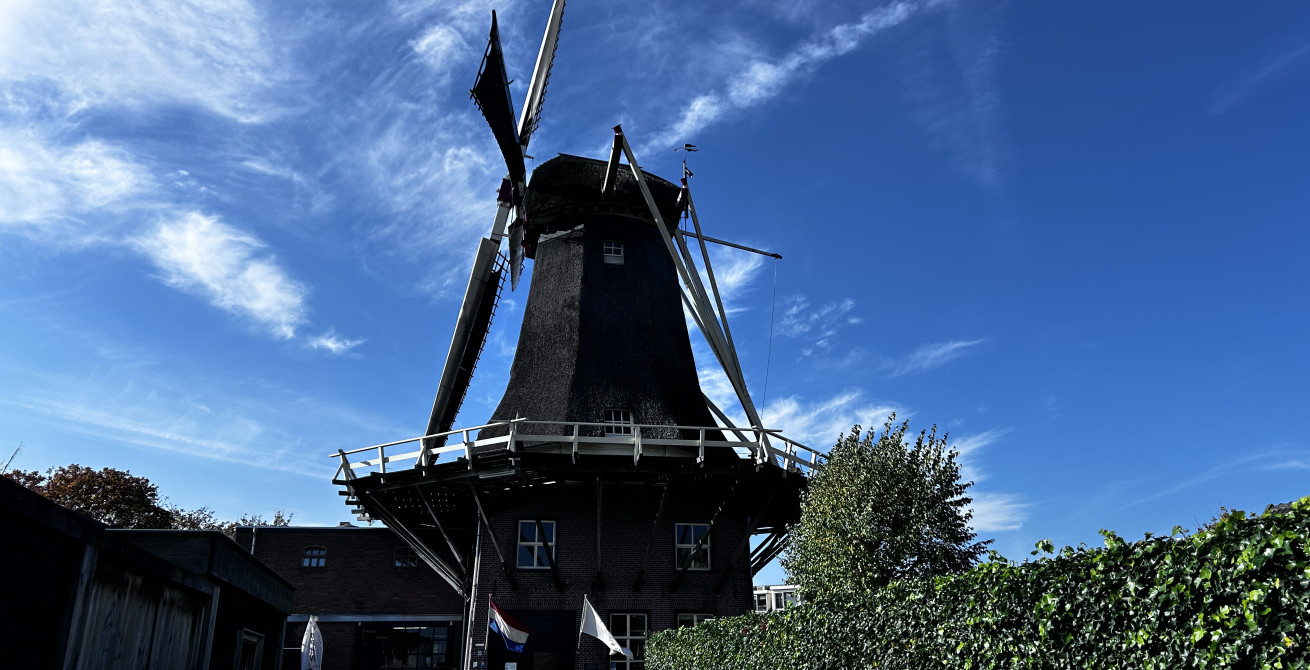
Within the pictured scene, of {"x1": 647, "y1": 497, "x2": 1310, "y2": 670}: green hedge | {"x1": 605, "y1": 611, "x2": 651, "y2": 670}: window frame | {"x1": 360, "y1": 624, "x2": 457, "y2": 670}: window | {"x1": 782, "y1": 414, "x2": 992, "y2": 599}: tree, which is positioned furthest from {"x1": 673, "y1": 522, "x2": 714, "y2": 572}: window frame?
{"x1": 647, "y1": 497, "x2": 1310, "y2": 670}: green hedge

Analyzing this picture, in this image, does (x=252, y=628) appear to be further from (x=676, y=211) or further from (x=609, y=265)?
(x=676, y=211)

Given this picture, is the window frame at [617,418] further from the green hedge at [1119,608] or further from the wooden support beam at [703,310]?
the green hedge at [1119,608]

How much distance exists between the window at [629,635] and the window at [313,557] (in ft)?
37.1

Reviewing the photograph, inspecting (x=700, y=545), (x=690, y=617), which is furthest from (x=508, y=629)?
(x=700, y=545)

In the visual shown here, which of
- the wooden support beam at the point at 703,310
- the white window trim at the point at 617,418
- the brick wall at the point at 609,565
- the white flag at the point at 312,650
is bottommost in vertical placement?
the white flag at the point at 312,650

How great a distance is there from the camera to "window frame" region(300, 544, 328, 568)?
26986mm

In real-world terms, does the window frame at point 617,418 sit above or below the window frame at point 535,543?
above

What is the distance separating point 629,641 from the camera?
67.8 feet

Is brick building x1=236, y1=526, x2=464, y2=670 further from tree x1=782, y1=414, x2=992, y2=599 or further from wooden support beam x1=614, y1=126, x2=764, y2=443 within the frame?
tree x1=782, y1=414, x2=992, y2=599

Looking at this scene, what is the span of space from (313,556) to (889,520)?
20.2 metres

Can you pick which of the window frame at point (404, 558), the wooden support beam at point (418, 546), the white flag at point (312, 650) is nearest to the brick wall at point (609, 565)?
the wooden support beam at point (418, 546)

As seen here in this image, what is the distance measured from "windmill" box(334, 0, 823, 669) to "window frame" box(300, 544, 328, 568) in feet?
14.5

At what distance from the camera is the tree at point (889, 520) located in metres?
13.5

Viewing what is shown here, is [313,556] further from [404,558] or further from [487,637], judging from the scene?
[487,637]
